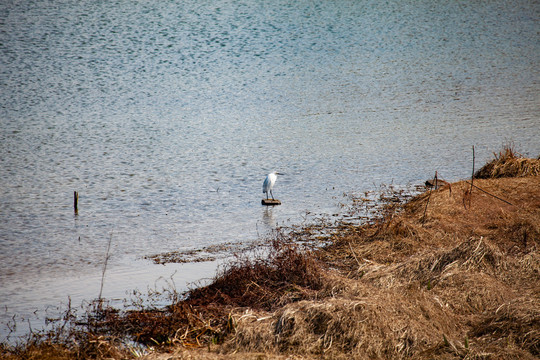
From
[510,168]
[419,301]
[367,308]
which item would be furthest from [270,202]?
[367,308]

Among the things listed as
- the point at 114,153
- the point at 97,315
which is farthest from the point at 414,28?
the point at 97,315

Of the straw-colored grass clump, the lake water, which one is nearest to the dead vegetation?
the straw-colored grass clump

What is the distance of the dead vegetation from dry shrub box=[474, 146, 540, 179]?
350cm

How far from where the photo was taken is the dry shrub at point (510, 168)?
11.8 metres

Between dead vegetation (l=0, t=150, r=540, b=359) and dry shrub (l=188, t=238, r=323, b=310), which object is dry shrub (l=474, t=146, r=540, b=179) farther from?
dry shrub (l=188, t=238, r=323, b=310)

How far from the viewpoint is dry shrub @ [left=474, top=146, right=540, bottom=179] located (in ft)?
38.6

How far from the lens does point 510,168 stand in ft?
39.6

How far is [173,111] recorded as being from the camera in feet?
85.1

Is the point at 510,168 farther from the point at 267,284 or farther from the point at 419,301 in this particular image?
the point at 267,284

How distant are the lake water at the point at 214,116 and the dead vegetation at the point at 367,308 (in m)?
1.36

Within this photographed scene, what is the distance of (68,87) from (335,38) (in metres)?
17.0

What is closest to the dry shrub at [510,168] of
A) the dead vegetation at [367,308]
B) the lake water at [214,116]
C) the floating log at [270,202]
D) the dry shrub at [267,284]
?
the lake water at [214,116]

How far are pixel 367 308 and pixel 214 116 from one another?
2020 cm

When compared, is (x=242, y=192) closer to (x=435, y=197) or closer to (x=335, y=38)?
(x=435, y=197)
